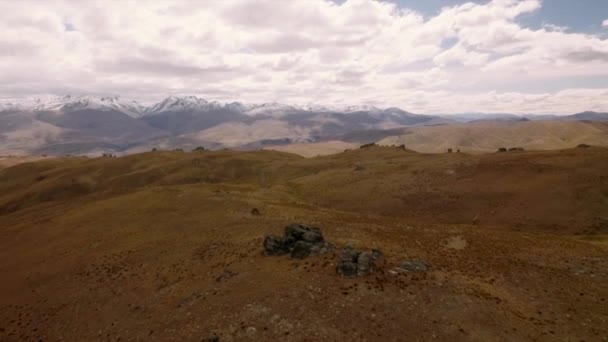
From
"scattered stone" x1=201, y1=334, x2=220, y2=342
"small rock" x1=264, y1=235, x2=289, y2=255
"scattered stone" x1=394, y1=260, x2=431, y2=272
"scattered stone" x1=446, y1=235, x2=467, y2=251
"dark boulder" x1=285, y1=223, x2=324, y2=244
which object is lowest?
"scattered stone" x1=201, y1=334, x2=220, y2=342

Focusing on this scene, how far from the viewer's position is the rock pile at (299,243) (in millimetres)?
29906

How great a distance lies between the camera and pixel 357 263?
26625 mm

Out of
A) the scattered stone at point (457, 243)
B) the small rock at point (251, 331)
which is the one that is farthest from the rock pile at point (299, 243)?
the scattered stone at point (457, 243)

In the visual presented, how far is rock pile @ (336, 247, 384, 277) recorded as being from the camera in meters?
25.9

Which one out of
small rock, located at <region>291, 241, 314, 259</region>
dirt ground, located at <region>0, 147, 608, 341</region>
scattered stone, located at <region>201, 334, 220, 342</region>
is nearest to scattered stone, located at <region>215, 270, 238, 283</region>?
dirt ground, located at <region>0, 147, 608, 341</region>

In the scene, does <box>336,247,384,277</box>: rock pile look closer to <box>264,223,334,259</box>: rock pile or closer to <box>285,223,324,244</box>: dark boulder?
<box>264,223,334,259</box>: rock pile

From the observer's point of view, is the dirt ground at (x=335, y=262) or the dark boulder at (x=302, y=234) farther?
the dark boulder at (x=302, y=234)

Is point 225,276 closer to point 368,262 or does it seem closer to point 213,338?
point 213,338

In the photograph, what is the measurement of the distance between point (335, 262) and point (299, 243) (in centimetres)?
377

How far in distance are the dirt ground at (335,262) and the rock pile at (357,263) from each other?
672mm

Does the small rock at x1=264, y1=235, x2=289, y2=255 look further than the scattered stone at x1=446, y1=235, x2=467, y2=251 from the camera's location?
No

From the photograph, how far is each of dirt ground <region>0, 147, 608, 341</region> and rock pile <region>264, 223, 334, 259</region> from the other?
1.14 metres

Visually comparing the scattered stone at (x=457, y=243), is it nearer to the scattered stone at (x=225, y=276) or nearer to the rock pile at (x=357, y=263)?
the rock pile at (x=357, y=263)

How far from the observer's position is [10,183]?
12038 centimetres
